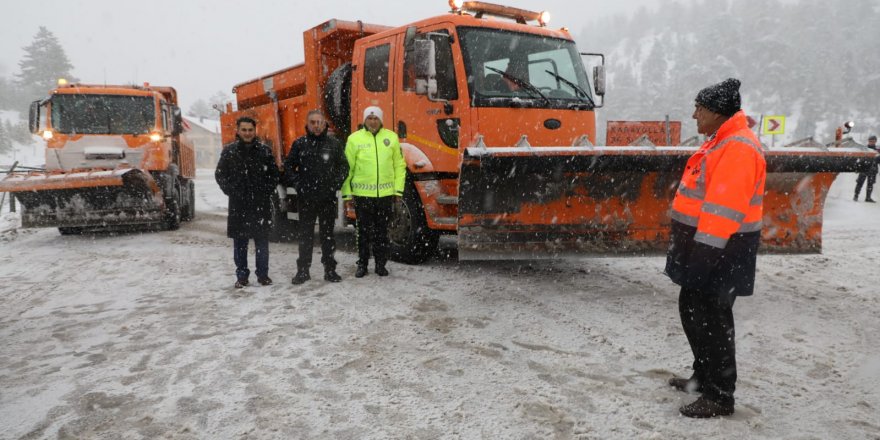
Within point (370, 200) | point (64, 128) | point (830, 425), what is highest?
point (64, 128)

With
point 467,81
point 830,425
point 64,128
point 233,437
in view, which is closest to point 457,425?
point 233,437

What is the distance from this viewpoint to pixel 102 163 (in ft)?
30.2

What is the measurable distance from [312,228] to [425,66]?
1.92 meters

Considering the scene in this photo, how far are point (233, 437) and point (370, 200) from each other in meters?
3.29

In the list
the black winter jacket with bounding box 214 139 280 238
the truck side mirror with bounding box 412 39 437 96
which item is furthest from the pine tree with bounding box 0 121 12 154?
the truck side mirror with bounding box 412 39 437 96

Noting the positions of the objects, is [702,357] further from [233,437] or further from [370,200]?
[370,200]

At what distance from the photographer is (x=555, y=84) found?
5629mm

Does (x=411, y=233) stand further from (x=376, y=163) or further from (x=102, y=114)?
(x=102, y=114)

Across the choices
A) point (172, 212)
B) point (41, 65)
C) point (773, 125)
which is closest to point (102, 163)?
point (172, 212)

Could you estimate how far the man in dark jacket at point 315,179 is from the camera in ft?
17.6

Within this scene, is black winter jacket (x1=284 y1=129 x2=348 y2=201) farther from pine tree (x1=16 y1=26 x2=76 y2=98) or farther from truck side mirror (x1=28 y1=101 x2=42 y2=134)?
pine tree (x1=16 y1=26 x2=76 y2=98)

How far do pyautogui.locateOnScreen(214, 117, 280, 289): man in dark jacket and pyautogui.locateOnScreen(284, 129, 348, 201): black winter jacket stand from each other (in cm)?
19

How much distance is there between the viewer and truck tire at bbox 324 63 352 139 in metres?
6.82

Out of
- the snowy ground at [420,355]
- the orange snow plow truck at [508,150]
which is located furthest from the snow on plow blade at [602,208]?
the snowy ground at [420,355]
